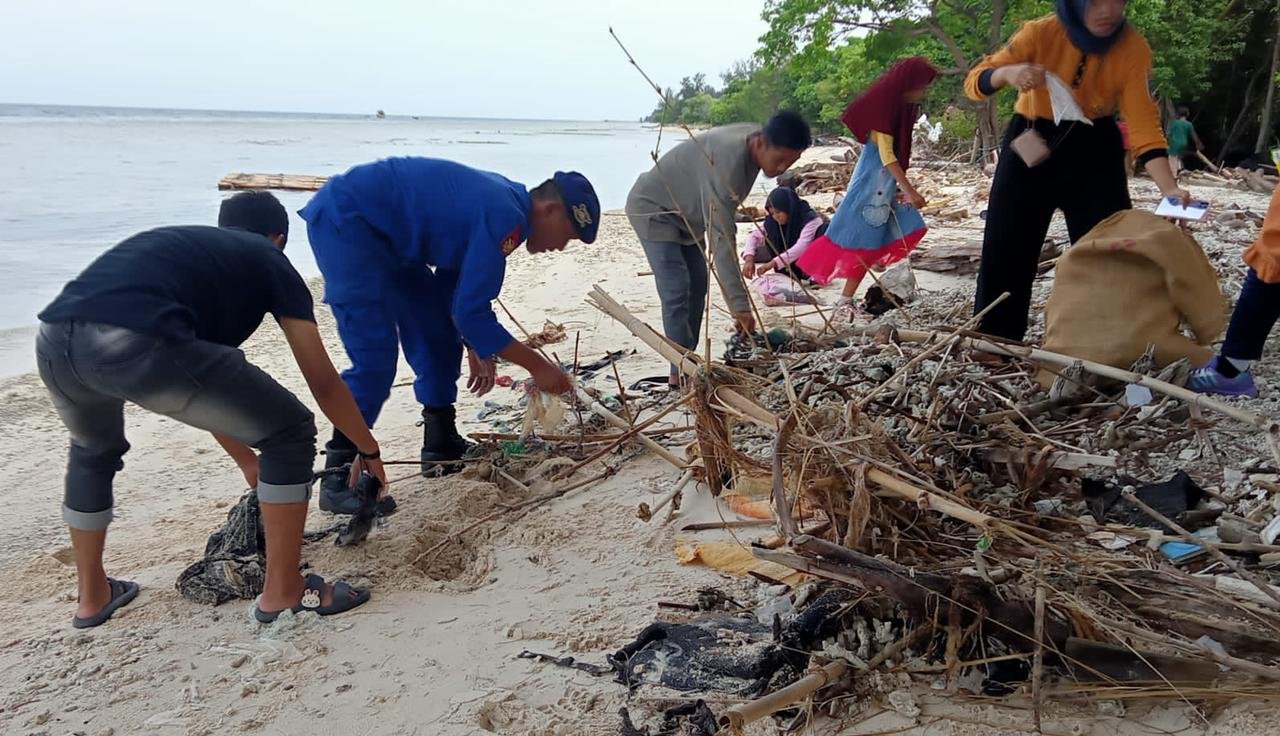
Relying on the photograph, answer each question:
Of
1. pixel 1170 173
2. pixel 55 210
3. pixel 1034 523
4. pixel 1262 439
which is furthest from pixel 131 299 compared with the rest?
pixel 55 210

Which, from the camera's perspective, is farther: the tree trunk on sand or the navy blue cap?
the tree trunk on sand

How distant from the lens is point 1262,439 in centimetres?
267

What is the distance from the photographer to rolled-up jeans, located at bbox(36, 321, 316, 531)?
2141mm

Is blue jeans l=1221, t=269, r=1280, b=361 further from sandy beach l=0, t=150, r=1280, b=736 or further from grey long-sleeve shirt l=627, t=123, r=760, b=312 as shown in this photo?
grey long-sleeve shirt l=627, t=123, r=760, b=312

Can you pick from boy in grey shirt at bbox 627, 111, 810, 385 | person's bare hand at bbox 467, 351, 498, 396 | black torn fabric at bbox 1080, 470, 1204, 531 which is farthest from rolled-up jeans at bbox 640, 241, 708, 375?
black torn fabric at bbox 1080, 470, 1204, 531

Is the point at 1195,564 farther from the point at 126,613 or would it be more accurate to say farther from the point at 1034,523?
the point at 126,613

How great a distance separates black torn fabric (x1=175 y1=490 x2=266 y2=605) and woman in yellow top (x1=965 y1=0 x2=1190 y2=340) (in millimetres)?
2960

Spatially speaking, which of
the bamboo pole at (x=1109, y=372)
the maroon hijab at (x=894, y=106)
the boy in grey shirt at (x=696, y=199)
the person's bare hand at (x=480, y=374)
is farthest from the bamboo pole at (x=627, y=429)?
the maroon hijab at (x=894, y=106)

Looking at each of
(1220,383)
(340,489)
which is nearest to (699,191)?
(340,489)

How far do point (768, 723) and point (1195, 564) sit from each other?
117 cm

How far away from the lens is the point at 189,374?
7.20 feet

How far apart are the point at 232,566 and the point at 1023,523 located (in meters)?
2.28

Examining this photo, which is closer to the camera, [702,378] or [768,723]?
[768,723]

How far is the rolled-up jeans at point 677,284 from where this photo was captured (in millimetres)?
4293
